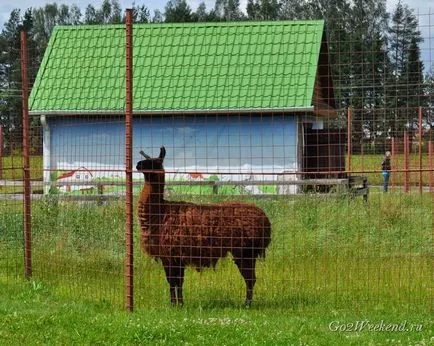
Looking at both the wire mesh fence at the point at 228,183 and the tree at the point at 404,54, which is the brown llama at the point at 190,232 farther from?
the tree at the point at 404,54

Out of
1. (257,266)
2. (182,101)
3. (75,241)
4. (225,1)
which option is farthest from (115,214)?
(225,1)

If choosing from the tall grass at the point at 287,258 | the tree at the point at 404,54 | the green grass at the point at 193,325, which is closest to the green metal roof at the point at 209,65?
the tall grass at the point at 287,258

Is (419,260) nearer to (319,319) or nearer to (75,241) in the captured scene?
(319,319)

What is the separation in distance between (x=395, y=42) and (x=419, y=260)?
3552 mm

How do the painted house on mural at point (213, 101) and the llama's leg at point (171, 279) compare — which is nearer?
the llama's leg at point (171, 279)

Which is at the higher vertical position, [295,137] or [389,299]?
[295,137]

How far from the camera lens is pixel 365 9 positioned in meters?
11.2

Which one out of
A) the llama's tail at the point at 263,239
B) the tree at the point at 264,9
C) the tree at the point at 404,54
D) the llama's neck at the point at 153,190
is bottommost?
the llama's tail at the point at 263,239

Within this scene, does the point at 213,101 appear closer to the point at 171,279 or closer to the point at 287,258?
the point at 287,258

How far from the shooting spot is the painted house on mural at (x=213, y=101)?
20.9m

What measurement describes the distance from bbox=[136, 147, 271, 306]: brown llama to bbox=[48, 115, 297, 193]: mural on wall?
32.5 feet

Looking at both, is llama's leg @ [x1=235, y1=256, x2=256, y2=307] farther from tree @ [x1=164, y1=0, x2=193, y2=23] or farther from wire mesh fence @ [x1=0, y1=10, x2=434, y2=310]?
tree @ [x1=164, y1=0, x2=193, y2=23]

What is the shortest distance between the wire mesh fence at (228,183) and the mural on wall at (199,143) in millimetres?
54

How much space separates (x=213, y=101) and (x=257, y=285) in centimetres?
1163
